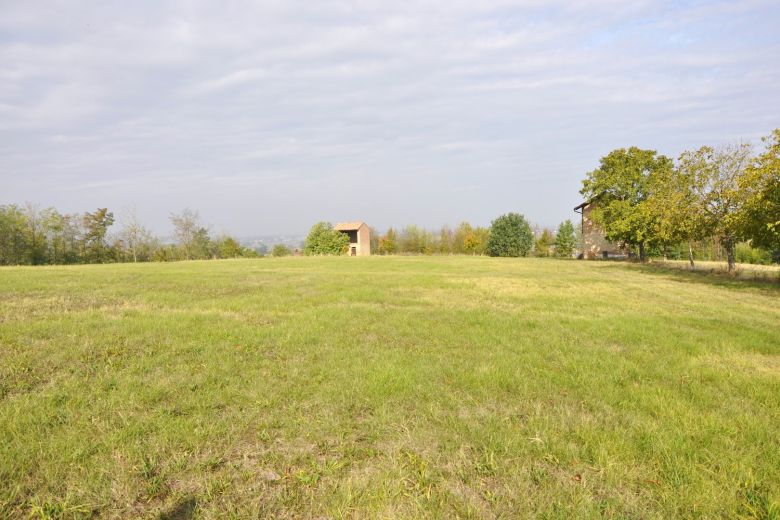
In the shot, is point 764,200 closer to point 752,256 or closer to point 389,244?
point 752,256

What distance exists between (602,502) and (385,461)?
6.03 ft

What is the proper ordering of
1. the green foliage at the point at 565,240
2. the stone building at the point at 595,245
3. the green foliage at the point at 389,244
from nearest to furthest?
the stone building at the point at 595,245, the green foliage at the point at 565,240, the green foliage at the point at 389,244

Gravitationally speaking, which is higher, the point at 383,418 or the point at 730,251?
the point at 730,251

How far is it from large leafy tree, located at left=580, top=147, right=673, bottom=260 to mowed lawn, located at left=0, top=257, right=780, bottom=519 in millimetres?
30644

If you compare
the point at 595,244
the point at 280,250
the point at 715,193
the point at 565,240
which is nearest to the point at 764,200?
the point at 715,193

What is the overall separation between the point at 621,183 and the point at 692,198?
14984mm

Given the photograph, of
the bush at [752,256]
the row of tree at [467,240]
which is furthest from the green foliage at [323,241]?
the bush at [752,256]

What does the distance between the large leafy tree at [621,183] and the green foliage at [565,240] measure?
74.3 feet

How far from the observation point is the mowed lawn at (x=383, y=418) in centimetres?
325

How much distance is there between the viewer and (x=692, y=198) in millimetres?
23859

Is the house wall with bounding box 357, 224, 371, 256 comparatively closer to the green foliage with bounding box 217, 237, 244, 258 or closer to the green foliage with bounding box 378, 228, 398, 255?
the green foliage with bounding box 378, 228, 398, 255

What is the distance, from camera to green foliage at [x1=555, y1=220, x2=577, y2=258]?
62.1 m

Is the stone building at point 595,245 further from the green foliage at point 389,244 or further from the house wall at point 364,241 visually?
the house wall at point 364,241

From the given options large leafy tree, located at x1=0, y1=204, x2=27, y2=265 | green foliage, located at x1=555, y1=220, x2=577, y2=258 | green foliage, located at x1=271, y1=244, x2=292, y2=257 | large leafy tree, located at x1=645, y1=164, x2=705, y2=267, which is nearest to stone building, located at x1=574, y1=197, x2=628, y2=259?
green foliage, located at x1=555, y1=220, x2=577, y2=258
